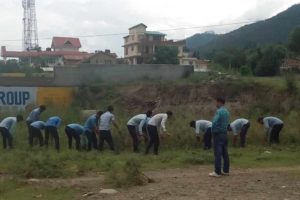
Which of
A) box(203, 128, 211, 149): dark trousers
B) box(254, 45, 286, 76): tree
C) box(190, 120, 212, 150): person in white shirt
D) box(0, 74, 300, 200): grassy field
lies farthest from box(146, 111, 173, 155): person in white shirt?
box(254, 45, 286, 76): tree

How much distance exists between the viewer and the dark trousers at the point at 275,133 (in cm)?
1840

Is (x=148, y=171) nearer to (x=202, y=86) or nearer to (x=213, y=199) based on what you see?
(x=213, y=199)

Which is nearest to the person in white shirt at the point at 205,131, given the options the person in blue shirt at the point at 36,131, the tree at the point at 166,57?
the person in blue shirt at the point at 36,131

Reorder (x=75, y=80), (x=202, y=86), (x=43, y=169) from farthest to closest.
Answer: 1. (x=75, y=80)
2. (x=202, y=86)
3. (x=43, y=169)

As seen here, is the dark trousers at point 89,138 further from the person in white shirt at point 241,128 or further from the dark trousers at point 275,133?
the dark trousers at point 275,133

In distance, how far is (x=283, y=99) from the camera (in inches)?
1102

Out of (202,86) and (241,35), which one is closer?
(202,86)

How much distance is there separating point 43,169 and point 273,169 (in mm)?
5484

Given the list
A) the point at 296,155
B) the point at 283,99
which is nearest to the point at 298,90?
the point at 283,99

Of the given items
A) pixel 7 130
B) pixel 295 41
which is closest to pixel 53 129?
pixel 7 130

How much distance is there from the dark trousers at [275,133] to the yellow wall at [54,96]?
15.0 meters

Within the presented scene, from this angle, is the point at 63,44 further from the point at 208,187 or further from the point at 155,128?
the point at 208,187

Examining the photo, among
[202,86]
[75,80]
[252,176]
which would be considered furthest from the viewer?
[75,80]

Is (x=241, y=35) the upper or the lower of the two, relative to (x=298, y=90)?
upper
